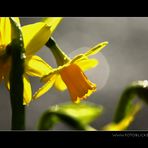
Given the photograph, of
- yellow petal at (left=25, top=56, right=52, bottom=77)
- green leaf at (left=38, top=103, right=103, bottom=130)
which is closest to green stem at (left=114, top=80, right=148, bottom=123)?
green leaf at (left=38, top=103, right=103, bottom=130)

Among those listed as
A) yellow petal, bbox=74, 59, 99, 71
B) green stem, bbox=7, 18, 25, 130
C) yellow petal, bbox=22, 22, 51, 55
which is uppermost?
yellow petal, bbox=22, 22, 51, 55

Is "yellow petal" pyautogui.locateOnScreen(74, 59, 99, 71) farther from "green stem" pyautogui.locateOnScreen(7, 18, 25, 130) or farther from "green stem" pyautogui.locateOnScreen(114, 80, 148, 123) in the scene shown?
"green stem" pyautogui.locateOnScreen(7, 18, 25, 130)

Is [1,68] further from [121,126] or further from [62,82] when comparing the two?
[121,126]

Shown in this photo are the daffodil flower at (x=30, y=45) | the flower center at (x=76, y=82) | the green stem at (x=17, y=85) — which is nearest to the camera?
the green stem at (x=17, y=85)

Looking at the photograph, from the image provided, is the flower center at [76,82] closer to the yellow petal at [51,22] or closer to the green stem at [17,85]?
the yellow petal at [51,22]

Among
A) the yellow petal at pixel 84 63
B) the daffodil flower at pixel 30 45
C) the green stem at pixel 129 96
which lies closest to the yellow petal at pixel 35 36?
the daffodil flower at pixel 30 45

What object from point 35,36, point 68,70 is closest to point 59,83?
point 68,70
